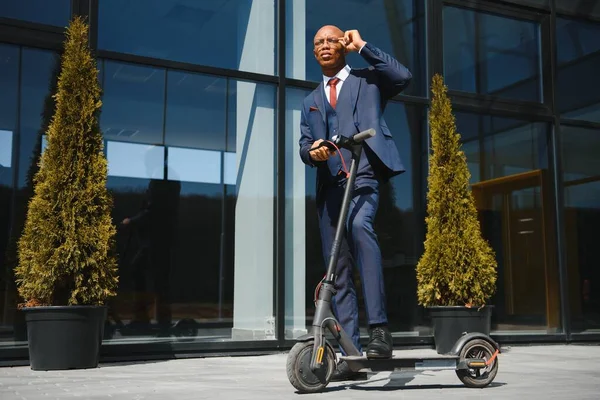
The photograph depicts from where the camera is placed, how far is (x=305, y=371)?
315 centimetres

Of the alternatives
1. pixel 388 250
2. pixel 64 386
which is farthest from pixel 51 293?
pixel 388 250

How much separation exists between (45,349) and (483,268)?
338 cm

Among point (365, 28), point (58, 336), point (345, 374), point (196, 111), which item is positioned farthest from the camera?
point (365, 28)

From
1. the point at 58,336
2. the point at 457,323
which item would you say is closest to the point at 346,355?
the point at 58,336

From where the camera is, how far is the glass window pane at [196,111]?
19.2 ft

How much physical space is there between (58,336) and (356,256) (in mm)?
2123

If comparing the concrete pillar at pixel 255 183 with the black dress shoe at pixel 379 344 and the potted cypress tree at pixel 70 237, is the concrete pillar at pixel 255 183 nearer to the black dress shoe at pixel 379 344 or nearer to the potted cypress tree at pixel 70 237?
the potted cypress tree at pixel 70 237

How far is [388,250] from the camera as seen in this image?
6.54 metres

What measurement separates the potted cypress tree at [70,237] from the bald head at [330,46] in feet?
6.50

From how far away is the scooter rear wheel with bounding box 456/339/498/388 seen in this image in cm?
342

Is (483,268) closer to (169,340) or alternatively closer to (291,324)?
(291,324)

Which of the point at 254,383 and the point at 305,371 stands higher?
the point at 305,371

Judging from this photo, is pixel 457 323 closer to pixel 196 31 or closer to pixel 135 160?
pixel 135 160

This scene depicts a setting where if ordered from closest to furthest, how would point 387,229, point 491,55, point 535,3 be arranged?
point 387,229 → point 491,55 → point 535,3
